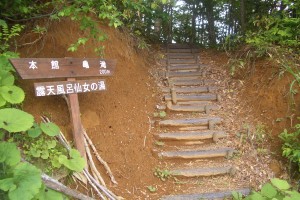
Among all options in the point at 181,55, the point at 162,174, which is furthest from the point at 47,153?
the point at 181,55

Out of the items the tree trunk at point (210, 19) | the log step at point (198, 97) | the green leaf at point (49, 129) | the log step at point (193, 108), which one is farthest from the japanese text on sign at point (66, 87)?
the tree trunk at point (210, 19)

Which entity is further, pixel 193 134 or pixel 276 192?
pixel 193 134

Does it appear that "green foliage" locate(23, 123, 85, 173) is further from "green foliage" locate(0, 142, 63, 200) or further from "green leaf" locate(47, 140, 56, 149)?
"green foliage" locate(0, 142, 63, 200)

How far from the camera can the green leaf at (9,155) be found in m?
2.54

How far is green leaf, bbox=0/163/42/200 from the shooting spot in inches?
90.0

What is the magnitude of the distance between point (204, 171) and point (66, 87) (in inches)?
105

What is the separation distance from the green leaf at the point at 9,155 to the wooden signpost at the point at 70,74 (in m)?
0.93

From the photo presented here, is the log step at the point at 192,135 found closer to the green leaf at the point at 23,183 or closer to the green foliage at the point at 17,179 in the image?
the green foliage at the point at 17,179

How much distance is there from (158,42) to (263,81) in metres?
5.80

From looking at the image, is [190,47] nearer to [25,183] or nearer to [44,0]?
[44,0]

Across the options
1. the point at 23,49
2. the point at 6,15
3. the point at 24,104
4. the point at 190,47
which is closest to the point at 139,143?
the point at 24,104

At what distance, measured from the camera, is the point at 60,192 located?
2979mm

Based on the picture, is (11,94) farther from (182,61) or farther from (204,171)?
(182,61)

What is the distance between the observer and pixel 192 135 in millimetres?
5430
